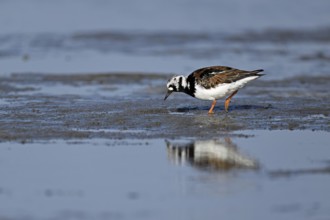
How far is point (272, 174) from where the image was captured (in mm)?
8320

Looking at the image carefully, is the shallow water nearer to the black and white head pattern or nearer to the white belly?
the white belly

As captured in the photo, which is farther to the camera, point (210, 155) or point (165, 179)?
point (210, 155)

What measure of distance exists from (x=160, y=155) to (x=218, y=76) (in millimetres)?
3251

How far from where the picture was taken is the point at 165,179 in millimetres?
8203

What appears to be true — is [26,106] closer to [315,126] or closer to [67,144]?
[67,144]

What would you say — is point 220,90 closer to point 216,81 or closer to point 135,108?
point 216,81

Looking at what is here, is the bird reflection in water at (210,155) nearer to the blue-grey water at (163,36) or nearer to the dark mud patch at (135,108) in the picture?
the dark mud patch at (135,108)

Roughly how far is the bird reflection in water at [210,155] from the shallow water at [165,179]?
0.04 ft

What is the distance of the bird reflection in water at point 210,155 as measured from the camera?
28.9ft

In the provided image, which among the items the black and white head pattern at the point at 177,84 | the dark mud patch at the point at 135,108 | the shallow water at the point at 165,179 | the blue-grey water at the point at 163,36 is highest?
the blue-grey water at the point at 163,36

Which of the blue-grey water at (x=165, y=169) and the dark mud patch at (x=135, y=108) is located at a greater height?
the dark mud patch at (x=135, y=108)

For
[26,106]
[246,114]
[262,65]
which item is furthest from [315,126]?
[262,65]

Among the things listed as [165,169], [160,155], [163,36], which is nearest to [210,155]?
[160,155]

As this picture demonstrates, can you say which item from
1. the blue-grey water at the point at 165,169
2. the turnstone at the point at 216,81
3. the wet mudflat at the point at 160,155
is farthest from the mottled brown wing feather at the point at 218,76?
the blue-grey water at the point at 165,169
